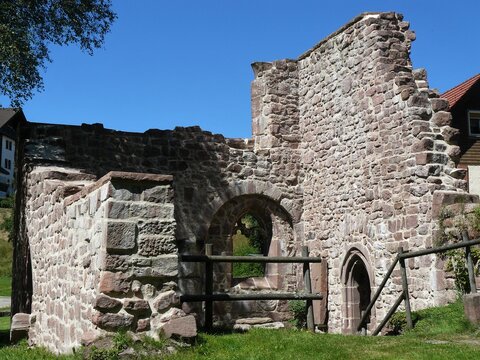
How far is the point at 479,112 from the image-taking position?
933 inches

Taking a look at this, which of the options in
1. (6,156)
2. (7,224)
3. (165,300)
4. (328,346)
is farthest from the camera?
(6,156)

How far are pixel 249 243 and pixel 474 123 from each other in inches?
373

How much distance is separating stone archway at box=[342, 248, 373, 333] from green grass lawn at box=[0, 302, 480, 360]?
488cm

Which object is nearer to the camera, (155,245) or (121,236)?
(121,236)

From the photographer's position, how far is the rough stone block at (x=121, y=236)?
627cm

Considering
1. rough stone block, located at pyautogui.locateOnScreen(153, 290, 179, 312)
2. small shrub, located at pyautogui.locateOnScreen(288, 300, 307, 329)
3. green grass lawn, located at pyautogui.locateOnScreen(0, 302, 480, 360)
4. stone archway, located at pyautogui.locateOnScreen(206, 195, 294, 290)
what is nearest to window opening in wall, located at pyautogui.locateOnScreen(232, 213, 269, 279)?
stone archway, located at pyautogui.locateOnScreen(206, 195, 294, 290)

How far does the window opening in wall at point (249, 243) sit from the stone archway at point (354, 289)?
→ 2511 millimetres

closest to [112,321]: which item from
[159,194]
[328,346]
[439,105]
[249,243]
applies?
[159,194]

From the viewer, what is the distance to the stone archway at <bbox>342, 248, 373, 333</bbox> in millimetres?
13172

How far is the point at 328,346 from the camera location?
22.0ft

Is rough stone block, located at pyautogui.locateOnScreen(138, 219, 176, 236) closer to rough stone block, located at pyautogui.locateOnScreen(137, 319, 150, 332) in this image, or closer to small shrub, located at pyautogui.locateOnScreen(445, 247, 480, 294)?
rough stone block, located at pyautogui.locateOnScreen(137, 319, 150, 332)

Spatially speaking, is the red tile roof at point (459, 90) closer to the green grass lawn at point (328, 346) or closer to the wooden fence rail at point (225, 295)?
the wooden fence rail at point (225, 295)

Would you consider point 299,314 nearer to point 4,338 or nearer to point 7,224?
point 4,338

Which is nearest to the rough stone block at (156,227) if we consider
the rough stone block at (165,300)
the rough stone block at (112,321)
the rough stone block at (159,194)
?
the rough stone block at (159,194)
